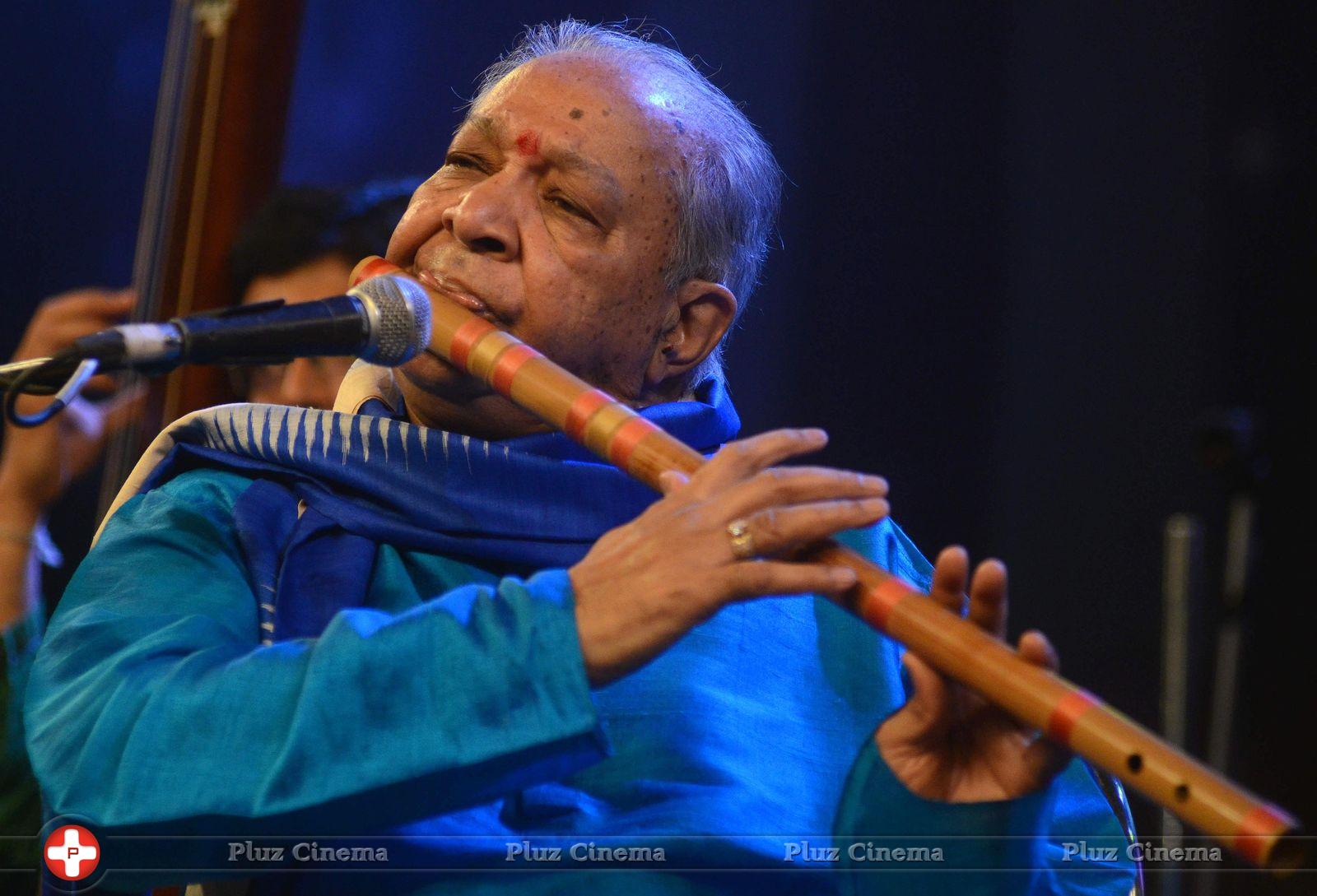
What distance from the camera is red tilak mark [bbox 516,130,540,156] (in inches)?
69.6

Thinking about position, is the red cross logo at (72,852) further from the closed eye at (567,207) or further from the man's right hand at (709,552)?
the closed eye at (567,207)

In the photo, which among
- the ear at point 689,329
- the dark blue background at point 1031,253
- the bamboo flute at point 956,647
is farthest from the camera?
the dark blue background at point 1031,253

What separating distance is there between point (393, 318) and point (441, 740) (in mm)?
386

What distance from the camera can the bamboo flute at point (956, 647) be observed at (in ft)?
3.53

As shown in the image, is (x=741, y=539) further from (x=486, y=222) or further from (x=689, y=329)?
(x=689, y=329)

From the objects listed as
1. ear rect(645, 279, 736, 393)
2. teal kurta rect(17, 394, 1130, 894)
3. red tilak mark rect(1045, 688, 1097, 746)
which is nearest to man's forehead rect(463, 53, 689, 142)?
ear rect(645, 279, 736, 393)

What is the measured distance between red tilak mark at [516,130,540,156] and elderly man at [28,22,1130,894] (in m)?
0.01

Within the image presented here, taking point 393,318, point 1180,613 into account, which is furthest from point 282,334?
point 1180,613

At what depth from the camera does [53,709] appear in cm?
132

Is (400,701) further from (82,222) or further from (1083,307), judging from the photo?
(1083,307)

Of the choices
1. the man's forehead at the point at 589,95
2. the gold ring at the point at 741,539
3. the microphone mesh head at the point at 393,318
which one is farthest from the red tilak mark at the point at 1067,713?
the man's forehead at the point at 589,95

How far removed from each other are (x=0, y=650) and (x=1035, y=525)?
210cm

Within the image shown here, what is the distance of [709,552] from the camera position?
1.18 metres

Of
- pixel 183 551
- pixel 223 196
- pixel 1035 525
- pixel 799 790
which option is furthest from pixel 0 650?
pixel 1035 525
